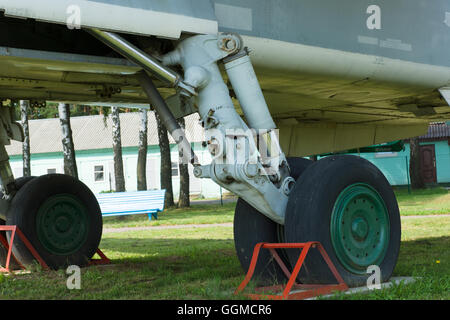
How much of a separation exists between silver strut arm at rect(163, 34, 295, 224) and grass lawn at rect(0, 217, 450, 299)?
0.82 meters

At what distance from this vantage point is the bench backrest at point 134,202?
57.0 ft

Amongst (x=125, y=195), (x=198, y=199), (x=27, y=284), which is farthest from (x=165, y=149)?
(x=27, y=284)

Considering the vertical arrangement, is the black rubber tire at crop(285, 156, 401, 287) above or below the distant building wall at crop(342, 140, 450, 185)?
above

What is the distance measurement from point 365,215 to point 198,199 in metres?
29.6

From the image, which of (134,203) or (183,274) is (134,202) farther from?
(183,274)

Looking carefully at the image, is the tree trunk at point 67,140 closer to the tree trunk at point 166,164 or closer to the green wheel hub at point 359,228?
the tree trunk at point 166,164

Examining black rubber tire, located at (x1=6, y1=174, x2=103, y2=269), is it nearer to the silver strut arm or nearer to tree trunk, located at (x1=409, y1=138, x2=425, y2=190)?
the silver strut arm

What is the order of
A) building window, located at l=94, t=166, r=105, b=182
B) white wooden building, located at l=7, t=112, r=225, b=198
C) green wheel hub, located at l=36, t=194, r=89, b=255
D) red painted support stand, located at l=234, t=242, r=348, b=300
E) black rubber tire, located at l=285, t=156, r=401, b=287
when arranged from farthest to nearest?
1. building window, located at l=94, t=166, r=105, b=182
2. white wooden building, located at l=7, t=112, r=225, b=198
3. green wheel hub, located at l=36, t=194, r=89, b=255
4. black rubber tire, located at l=285, t=156, r=401, b=287
5. red painted support stand, located at l=234, t=242, r=348, b=300

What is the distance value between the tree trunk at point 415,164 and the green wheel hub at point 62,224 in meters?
20.9

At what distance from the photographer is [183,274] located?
20.5 feet

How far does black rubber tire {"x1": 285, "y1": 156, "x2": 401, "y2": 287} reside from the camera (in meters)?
4.54

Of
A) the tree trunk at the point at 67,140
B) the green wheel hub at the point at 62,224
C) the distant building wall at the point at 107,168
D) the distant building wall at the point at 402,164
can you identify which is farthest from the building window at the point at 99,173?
the green wheel hub at the point at 62,224

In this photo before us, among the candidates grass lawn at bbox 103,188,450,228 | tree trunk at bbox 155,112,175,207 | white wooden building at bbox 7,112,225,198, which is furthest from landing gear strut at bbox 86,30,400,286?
white wooden building at bbox 7,112,225,198
